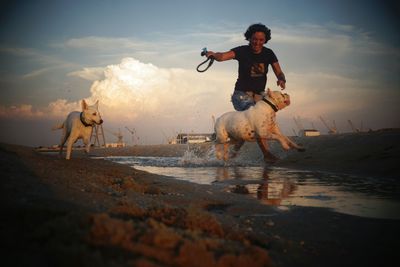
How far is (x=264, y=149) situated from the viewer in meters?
10.3

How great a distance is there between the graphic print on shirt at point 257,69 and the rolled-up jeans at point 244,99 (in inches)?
26.5

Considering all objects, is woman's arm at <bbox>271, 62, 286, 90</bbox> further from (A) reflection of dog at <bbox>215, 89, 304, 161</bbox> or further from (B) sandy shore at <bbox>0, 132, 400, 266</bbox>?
(B) sandy shore at <bbox>0, 132, 400, 266</bbox>

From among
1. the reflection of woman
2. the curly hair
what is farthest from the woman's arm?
the reflection of woman

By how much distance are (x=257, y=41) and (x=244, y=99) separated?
207cm

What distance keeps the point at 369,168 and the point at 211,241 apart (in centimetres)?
827

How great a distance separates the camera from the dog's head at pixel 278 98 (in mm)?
9719

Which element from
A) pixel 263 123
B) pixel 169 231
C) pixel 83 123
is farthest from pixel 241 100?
pixel 169 231

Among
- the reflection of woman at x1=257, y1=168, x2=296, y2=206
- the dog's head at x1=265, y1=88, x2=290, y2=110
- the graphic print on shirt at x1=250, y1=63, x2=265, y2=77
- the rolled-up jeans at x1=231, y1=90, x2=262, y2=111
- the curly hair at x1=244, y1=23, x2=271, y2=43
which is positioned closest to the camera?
the reflection of woman at x1=257, y1=168, x2=296, y2=206

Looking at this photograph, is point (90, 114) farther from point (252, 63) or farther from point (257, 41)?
point (257, 41)

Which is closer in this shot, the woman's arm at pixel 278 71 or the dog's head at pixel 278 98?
the dog's head at pixel 278 98

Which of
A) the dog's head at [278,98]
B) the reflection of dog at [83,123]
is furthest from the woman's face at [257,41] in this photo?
the reflection of dog at [83,123]

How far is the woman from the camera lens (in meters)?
11.0

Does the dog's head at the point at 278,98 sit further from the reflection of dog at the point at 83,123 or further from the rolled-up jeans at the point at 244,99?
the reflection of dog at the point at 83,123

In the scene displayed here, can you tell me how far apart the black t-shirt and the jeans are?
0.23m
